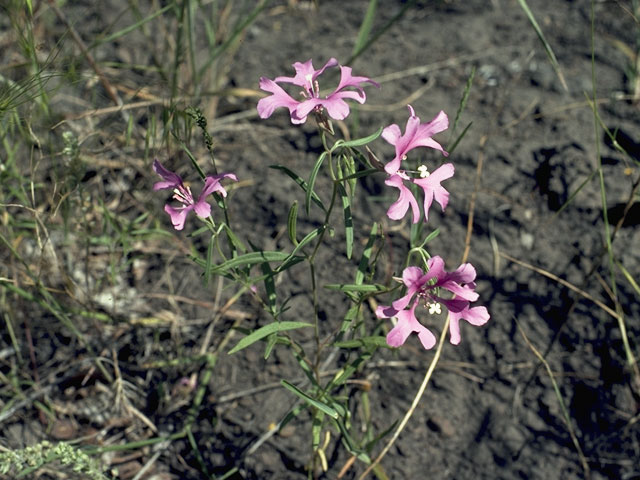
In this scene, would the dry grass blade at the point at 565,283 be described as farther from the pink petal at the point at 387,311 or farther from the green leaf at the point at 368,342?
the pink petal at the point at 387,311

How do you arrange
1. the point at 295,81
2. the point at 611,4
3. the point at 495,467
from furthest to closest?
the point at 611,4 → the point at 495,467 → the point at 295,81

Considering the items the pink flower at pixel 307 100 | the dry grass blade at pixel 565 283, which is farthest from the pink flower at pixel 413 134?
the dry grass blade at pixel 565 283

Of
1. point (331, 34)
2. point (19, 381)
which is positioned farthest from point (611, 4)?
point (19, 381)

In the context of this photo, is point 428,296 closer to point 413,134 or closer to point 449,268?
point 413,134

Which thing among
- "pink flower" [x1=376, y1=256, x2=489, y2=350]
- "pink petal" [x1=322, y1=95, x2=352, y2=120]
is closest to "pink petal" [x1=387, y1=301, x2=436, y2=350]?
"pink flower" [x1=376, y1=256, x2=489, y2=350]

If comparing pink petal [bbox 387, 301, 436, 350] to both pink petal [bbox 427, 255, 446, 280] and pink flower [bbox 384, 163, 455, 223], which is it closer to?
pink petal [bbox 427, 255, 446, 280]

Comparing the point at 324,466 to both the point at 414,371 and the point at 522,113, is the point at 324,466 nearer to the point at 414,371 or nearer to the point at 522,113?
the point at 414,371
